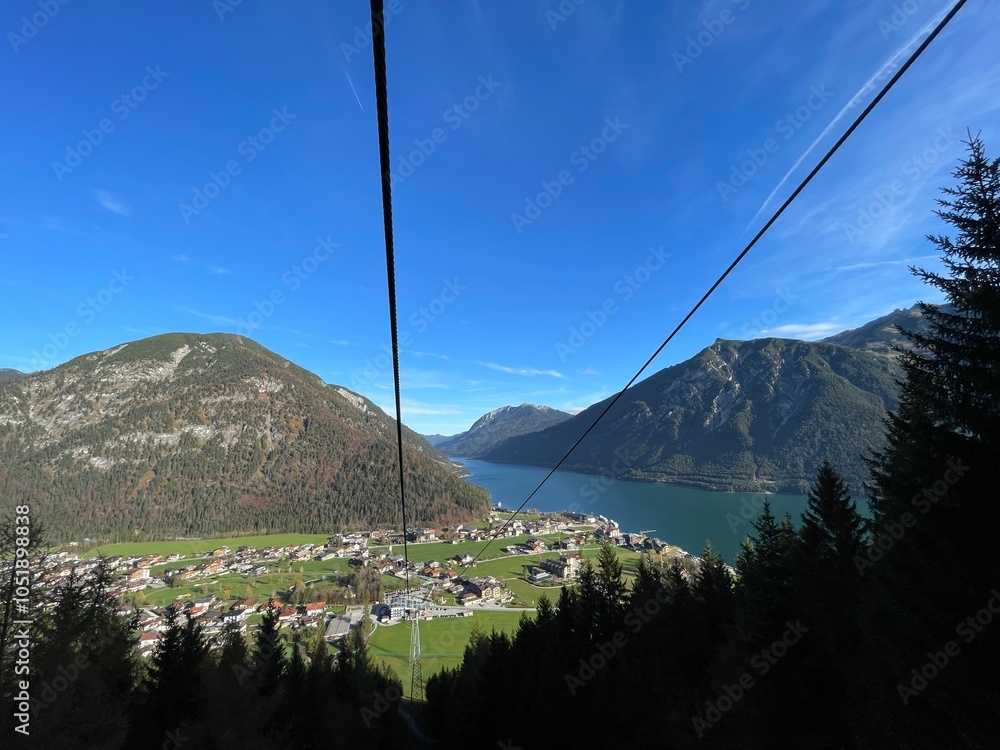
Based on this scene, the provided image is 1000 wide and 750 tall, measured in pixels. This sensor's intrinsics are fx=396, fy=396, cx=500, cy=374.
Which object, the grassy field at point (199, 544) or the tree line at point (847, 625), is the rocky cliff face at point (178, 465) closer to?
the grassy field at point (199, 544)

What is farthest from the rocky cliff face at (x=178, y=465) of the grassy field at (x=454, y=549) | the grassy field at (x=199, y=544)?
the grassy field at (x=454, y=549)

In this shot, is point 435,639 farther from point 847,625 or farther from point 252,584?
point 847,625

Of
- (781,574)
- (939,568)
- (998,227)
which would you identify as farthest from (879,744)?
(998,227)

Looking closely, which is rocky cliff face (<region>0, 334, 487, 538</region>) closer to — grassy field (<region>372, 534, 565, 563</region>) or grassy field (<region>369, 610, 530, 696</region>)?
grassy field (<region>372, 534, 565, 563</region>)

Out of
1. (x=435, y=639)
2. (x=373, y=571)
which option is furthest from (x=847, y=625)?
(x=373, y=571)

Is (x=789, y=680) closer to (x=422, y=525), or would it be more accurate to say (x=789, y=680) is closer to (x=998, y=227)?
(x=998, y=227)
